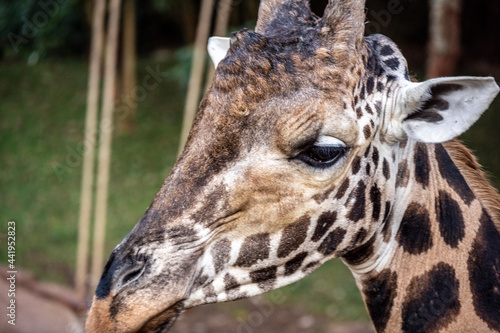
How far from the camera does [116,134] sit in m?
16.3

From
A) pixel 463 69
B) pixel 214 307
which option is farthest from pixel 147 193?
pixel 463 69

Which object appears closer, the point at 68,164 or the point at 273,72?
the point at 273,72

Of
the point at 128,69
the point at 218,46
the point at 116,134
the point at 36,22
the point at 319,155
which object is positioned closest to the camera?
the point at 319,155

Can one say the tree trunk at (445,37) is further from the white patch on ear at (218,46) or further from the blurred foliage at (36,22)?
the blurred foliage at (36,22)

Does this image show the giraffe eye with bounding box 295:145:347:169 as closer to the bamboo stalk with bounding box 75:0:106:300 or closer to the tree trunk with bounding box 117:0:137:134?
the bamboo stalk with bounding box 75:0:106:300

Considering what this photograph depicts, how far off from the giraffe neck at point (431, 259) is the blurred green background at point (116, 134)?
20.2 ft

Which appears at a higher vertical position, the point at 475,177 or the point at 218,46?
the point at 218,46

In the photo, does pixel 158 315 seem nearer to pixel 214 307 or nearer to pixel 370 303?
pixel 370 303

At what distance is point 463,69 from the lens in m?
15.2

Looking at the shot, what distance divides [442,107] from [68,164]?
13026mm

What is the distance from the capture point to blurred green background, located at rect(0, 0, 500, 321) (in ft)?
36.9

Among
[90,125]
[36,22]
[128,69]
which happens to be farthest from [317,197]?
[128,69]

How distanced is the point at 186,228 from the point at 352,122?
1.08 metres

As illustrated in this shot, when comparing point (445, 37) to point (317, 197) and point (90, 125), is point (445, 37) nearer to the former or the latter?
point (90, 125)
